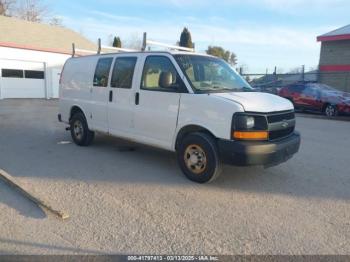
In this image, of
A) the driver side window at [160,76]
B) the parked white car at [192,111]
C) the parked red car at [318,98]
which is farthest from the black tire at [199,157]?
Result: the parked red car at [318,98]

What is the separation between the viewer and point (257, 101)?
513 cm

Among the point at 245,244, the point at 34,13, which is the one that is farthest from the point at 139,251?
the point at 34,13

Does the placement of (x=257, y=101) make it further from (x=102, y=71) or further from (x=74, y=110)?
(x=74, y=110)

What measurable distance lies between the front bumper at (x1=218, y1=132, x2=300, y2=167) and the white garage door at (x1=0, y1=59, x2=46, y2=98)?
21475 mm

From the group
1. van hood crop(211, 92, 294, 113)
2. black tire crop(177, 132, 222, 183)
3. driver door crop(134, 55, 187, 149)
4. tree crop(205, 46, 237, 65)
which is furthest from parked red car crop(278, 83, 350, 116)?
tree crop(205, 46, 237, 65)

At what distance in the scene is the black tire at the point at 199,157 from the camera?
516cm

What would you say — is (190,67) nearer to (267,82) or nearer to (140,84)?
(140,84)

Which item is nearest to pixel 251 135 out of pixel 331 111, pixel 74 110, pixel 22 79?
pixel 74 110

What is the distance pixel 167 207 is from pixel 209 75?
2.50m

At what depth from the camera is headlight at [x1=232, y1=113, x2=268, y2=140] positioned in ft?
15.9

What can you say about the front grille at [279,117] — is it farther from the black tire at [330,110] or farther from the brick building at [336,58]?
the brick building at [336,58]

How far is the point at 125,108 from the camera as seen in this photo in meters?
6.55

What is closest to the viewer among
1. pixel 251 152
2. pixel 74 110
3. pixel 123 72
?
pixel 251 152

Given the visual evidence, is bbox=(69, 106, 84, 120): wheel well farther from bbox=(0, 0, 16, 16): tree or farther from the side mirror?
bbox=(0, 0, 16, 16): tree
